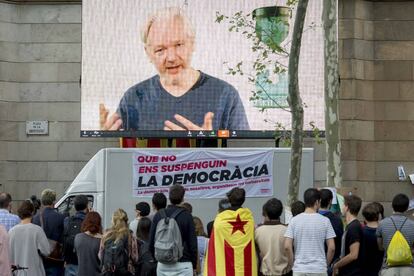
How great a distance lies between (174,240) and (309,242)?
167cm

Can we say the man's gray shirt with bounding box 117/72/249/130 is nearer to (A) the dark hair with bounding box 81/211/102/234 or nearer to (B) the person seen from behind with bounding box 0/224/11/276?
(B) the person seen from behind with bounding box 0/224/11/276

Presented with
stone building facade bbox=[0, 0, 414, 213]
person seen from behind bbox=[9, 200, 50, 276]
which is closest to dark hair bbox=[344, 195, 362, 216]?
person seen from behind bbox=[9, 200, 50, 276]

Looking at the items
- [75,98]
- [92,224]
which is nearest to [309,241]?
[92,224]

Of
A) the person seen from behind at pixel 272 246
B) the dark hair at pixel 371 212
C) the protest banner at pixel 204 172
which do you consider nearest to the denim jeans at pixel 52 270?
the person seen from behind at pixel 272 246

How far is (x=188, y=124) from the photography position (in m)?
22.8

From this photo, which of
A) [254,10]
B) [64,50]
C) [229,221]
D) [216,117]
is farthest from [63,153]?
[229,221]

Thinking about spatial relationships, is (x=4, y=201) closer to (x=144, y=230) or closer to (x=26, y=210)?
(x=26, y=210)

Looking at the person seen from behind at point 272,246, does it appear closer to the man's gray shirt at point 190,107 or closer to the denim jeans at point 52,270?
the denim jeans at point 52,270

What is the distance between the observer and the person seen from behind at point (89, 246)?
11141 millimetres

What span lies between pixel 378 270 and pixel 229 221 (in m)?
1.99

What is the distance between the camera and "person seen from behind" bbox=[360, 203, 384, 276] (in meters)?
10.7

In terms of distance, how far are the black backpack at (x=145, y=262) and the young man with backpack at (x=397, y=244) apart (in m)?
2.86

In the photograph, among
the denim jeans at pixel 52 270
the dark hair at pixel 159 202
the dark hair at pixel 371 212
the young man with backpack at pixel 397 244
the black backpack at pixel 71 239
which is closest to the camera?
the young man with backpack at pixel 397 244

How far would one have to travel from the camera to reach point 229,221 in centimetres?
1063
